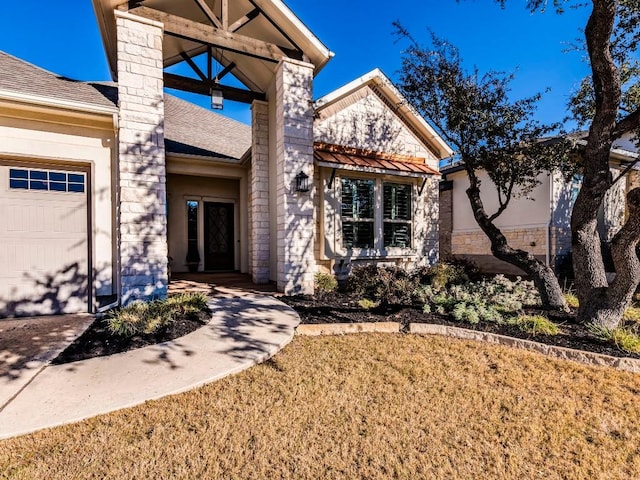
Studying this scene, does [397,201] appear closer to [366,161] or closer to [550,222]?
[366,161]

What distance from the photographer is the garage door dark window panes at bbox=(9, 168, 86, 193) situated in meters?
5.39

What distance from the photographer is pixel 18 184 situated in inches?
212

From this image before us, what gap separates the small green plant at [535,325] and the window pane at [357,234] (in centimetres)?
429

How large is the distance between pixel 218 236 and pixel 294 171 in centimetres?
528

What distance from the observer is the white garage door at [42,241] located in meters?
5.32

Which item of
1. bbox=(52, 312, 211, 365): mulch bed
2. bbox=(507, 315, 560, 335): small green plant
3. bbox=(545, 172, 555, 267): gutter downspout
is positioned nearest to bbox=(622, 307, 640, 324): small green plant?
bbox=(507, 315, 560, 335): small green plant

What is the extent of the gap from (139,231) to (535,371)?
646 cm

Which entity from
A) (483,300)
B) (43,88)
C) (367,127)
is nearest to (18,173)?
(43,88)

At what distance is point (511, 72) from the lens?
685 cm

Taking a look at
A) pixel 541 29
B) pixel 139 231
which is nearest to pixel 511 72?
pixel 541 29

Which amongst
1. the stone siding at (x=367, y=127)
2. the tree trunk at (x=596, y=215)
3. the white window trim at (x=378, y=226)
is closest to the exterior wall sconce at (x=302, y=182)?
the white window trim at (x=378, y=226)

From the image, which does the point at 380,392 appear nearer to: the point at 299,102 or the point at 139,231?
the point at 139,231

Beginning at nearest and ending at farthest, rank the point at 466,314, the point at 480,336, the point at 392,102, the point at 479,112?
1. the point at 480,336
2. the point at 466,314
3. the point at 479,112
4. the point at 392,102

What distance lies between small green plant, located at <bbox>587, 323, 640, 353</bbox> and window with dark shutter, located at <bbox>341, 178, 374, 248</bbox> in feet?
16.8
